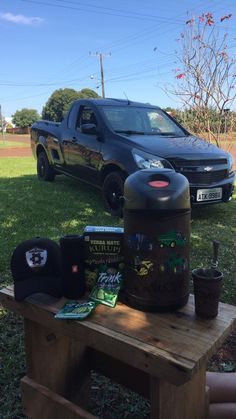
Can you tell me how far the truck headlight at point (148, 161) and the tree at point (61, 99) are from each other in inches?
2325

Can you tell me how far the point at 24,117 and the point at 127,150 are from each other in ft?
245

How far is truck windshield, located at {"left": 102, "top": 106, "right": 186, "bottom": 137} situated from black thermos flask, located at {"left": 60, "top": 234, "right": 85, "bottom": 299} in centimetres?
469

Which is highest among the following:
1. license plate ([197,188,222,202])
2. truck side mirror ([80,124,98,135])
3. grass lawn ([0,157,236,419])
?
truck side mirror ([80,124,98,135])

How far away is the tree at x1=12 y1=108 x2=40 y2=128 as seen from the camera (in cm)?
7619

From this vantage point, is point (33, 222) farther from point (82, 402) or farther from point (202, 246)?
point (82, 402)

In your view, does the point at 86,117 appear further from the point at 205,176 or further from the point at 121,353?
the point at 121,353

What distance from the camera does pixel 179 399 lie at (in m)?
1.64

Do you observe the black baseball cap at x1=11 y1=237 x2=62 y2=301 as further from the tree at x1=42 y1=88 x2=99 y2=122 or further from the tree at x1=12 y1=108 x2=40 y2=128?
the tree at x1=12 y1=108 x2=40 y2=128

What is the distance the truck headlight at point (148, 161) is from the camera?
5352 mm

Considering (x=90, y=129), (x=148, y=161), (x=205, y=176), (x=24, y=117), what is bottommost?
(x=205, y=176)

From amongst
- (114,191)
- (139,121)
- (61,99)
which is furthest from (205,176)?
(61,99)

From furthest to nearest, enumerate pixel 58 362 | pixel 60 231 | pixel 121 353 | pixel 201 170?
pixel 201 170 → pixel 60 231 → pixel 58 362 → pixel 121 353

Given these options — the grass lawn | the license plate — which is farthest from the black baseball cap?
the license plate

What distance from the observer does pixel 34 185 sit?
8773mm
